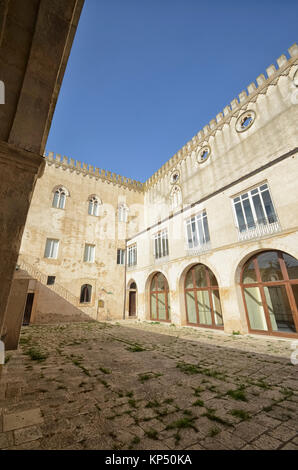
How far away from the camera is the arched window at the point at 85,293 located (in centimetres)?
1484

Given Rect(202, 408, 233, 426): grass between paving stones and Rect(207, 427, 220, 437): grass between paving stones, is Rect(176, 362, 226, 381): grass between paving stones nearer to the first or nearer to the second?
Rect(202, 408, 233, 426): grass between paving stones

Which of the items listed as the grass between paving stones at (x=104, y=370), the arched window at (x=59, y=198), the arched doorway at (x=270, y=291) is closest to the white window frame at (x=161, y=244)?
the arched doorway at (x=270, y=291)

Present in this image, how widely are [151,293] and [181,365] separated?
1118cm

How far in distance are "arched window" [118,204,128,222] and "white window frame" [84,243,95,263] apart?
13.1 feet

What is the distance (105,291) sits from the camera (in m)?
15.9

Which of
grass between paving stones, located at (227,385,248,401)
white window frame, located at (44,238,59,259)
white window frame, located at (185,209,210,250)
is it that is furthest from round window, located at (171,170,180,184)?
grass between paving stones, located at (227,385,248,401)

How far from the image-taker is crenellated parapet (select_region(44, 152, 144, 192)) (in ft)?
53.9

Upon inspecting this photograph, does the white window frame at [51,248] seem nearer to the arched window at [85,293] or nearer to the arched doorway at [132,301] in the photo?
the arched window at [85,293]

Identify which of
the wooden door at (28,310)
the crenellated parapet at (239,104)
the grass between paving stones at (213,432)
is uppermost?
the crenellated parapet at (239,104)

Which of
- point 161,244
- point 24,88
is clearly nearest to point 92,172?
point 161,244

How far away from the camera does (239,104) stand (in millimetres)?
12109

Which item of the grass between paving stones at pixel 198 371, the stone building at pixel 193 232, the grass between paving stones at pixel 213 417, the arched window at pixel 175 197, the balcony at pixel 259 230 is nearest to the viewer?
the grass between paving stones at pixel 213 417

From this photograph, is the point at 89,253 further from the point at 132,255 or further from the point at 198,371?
the point at 198,371

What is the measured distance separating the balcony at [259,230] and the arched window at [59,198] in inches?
525
